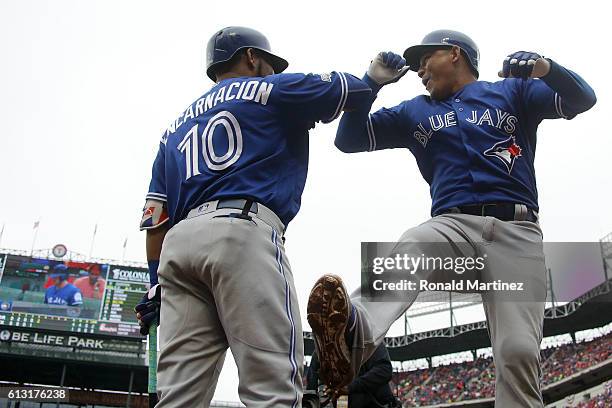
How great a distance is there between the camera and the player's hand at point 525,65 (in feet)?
11.0

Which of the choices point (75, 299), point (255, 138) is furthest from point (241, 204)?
point (75, 299)

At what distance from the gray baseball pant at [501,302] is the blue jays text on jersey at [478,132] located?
19 cm

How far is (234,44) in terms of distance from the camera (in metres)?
3.38

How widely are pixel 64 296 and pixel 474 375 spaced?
70.5 ft

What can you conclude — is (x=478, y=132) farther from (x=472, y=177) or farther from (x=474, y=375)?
(x=474, y=375)

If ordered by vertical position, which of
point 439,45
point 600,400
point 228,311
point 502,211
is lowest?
point 228,311

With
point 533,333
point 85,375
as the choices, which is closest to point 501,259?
point 533,333

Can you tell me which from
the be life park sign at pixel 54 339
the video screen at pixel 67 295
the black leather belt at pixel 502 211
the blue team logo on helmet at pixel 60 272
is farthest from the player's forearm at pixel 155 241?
the blue team logo on helmet at pixel 60 272

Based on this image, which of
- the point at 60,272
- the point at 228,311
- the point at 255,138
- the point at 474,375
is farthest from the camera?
the point at 474,375

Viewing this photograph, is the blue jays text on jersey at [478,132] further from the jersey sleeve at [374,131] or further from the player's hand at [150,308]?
the player's hand at [150,308]

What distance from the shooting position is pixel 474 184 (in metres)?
3.61

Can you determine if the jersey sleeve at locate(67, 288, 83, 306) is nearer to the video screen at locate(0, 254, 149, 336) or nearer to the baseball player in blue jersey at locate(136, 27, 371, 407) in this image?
the video screen at locate(0, 254, 149, 336)

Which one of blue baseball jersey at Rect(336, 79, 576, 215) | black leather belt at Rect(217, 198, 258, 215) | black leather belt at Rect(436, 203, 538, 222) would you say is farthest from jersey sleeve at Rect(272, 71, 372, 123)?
black leather belt at Rect(436, 203, 538, 222)

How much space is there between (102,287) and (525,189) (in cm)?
3153
